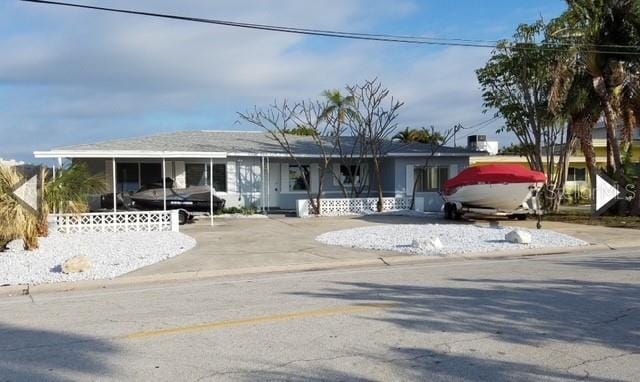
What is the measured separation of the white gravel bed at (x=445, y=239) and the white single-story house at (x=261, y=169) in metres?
9.74

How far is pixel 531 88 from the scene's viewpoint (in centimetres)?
2530

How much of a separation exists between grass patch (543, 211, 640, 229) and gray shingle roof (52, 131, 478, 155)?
6607 millimetres

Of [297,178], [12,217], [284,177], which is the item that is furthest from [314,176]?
[12,217]

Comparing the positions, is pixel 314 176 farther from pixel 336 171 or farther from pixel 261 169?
pixel 261 169

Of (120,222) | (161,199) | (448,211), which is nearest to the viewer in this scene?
(120,222)

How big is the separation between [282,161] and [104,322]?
69.1 feet

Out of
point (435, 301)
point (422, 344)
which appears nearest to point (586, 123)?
point (435, 301)

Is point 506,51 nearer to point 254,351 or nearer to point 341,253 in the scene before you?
point 341,253

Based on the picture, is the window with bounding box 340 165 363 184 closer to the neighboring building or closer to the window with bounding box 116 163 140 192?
the neighboring building

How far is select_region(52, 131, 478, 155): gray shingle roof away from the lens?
85.6ft

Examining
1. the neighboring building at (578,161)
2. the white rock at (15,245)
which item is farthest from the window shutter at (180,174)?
the neighboring building at (578,161)

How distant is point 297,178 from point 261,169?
2.09 meters

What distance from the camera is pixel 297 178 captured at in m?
29.1

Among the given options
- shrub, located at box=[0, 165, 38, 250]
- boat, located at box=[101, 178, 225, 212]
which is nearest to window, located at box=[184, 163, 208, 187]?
boat, located at box=[101, 178, 225, 212]
